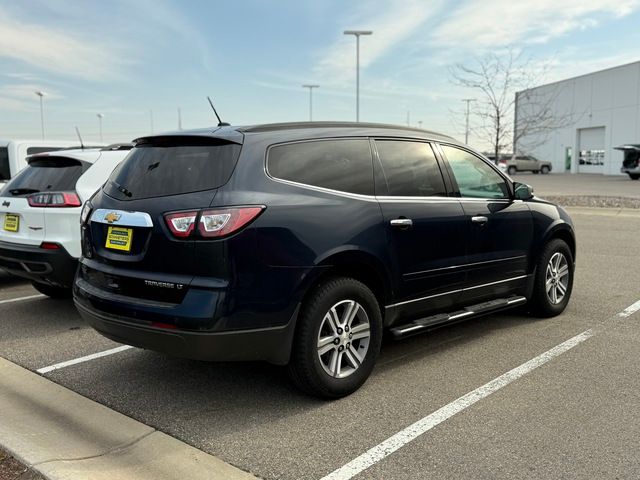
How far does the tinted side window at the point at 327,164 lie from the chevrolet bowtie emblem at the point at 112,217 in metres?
1.01

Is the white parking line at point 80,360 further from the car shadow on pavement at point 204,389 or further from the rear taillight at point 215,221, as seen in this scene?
the rear taillight at point 215,221

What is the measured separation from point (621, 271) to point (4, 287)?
8207 mm

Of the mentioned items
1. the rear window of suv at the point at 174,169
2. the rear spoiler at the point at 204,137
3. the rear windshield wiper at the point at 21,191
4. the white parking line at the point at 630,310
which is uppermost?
the rear spoiler at the point at 204,137

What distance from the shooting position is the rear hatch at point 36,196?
226 inches

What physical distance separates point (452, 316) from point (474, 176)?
4.17ft

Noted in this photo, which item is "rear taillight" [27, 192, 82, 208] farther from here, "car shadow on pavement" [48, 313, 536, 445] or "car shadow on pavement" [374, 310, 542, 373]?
"car shadow on pavement" [374, 310, 542, 373]

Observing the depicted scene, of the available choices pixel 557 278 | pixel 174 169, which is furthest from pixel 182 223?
pixel 557 278

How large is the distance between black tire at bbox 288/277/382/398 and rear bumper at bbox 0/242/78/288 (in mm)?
3004

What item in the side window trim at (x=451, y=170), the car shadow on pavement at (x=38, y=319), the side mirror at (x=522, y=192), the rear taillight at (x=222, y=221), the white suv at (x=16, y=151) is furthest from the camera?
the white suv at (x=16, y=151)

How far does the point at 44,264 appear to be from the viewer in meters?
5.54

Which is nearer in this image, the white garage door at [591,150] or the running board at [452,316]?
the running board at [452,316]

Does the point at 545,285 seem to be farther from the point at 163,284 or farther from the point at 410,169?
the point at 163,284

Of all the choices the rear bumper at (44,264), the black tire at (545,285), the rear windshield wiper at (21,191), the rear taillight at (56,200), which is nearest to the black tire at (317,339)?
the black tire at (545,285)

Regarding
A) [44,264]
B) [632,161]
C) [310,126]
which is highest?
[632,161]
